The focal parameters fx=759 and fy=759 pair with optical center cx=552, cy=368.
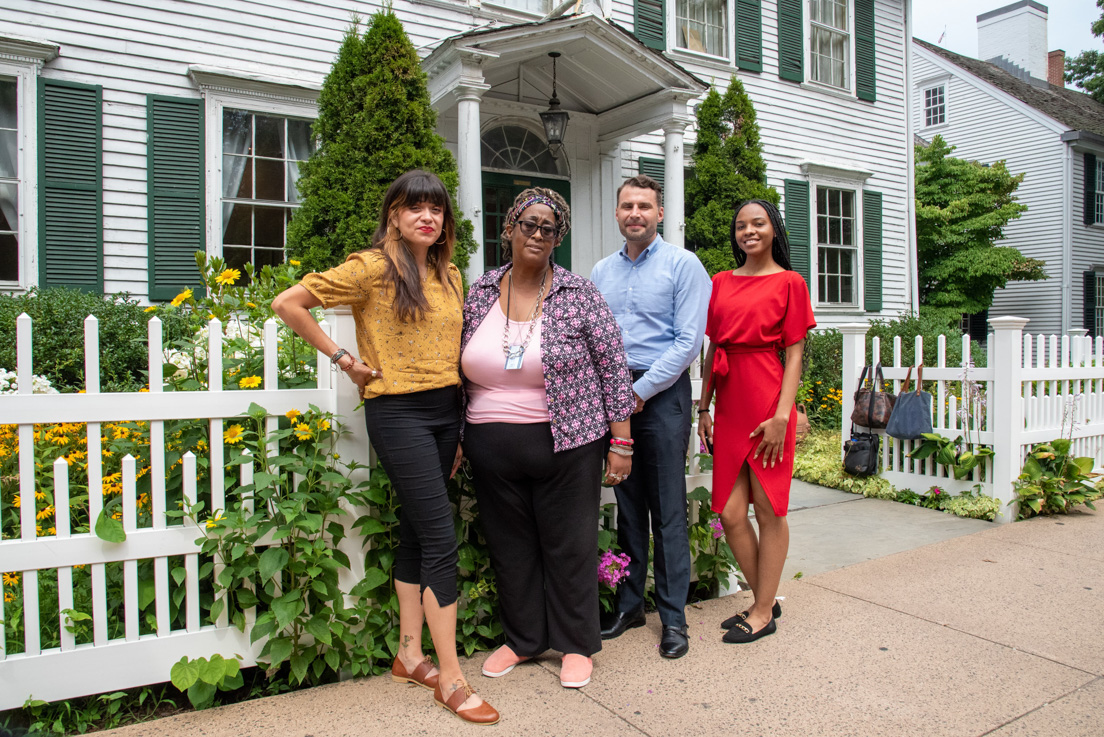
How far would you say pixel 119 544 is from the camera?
2520 mm

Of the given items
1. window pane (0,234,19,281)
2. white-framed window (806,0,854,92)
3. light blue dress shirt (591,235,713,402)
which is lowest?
light blue dress shirt (591,235,713,402)

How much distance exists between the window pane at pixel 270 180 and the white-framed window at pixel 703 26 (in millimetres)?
5620

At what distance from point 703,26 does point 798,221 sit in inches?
120

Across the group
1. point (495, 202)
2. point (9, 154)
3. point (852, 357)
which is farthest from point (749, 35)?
point (9, 154)

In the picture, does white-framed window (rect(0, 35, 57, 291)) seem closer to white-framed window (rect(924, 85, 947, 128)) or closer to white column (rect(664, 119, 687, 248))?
white column (rect(664, 119, 687, 248))

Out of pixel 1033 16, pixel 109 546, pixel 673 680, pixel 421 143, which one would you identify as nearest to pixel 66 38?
pixel 421 143

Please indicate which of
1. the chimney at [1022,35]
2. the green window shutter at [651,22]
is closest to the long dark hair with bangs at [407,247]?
the green window shutter at [651,22]

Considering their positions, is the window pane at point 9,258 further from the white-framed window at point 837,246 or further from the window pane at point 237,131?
the white-framed window at point 837,246

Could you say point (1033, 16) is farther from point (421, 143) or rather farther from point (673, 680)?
point (673, 680)

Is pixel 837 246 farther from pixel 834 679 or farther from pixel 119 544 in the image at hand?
pixel 119 544

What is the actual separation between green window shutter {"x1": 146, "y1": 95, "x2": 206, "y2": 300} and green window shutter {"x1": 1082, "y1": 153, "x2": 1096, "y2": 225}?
2128cm

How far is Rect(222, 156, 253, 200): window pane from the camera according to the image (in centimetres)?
724

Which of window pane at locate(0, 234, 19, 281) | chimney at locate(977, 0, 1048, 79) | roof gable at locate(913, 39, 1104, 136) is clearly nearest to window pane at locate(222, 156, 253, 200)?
window pane at locate(0, 234, 19, 281)

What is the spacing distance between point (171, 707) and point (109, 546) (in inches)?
24.2
